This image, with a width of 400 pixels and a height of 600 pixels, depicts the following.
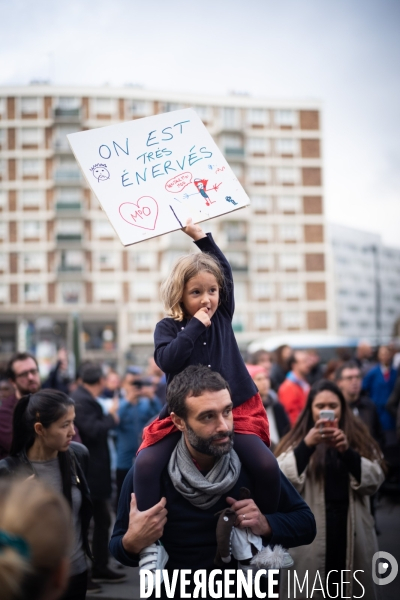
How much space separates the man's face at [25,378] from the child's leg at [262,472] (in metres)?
3.44

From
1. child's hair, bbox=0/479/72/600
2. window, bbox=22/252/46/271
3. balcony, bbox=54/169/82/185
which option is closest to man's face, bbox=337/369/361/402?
child's hair, bbox=0/479/72/600

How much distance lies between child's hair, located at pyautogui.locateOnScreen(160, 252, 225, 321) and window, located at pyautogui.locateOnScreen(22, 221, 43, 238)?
180 feet

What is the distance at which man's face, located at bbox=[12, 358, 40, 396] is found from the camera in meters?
5.96

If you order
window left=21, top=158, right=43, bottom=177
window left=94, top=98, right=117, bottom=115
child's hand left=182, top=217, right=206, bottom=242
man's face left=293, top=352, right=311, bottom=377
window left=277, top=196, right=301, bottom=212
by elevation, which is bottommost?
man's face left=293, top=352, right=311, bottom=377

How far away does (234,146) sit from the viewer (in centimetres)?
5772

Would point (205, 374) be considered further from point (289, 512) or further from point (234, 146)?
point (234, 146)

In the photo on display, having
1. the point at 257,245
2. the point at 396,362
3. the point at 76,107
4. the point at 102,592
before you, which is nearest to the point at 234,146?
the point at 257,245

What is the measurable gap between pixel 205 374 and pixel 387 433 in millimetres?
8537

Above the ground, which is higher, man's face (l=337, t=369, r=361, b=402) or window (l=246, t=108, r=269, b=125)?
window (l=246, t=108, r=269, b=125)

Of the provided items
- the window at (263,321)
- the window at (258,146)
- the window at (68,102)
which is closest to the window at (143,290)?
the window at (263,321)

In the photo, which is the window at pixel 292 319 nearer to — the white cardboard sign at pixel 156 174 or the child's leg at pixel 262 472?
the white cardboard sign at pixel 156 174

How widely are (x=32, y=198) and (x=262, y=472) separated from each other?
56136 mm

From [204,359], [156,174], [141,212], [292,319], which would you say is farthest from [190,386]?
[292,319]

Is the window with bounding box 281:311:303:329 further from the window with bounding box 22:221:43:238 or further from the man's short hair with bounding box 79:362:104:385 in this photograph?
the man's short hair with bounding box 79:362:104:385
